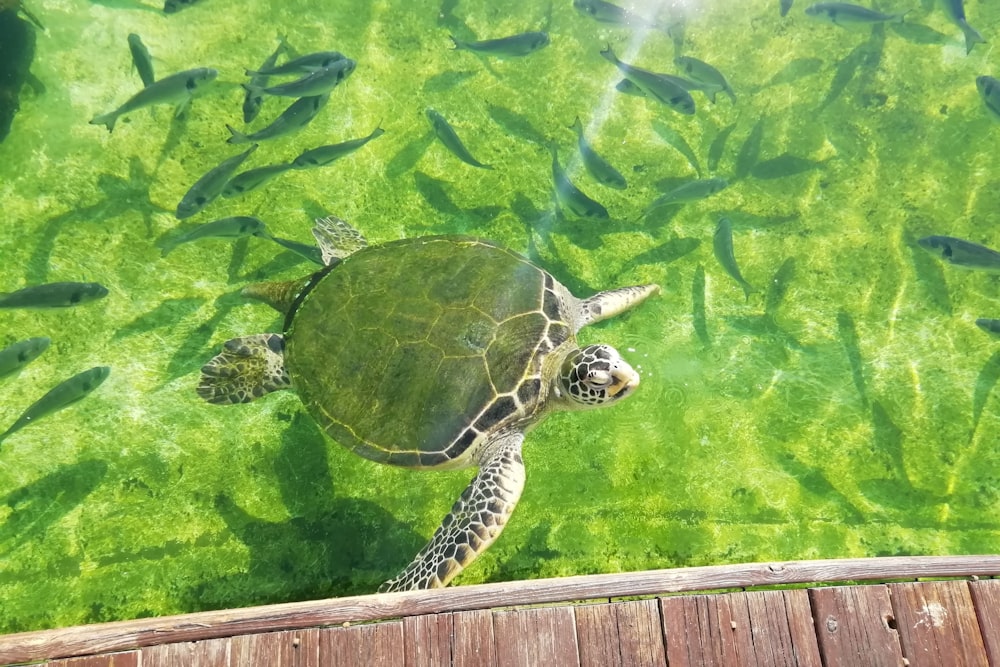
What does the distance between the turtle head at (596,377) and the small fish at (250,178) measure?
2058 mm

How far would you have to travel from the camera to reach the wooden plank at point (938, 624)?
7.15ft

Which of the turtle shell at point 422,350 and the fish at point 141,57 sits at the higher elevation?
the fish at point 141,57

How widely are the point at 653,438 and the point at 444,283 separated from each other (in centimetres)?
153

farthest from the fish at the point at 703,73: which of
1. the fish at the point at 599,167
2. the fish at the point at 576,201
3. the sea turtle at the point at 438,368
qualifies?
the sea turtle at the point at 438,368

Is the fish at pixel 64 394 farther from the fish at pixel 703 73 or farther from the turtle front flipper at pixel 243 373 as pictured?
the fish at pixel 703 73

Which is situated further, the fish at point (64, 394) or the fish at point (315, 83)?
the fish at point (315, 83)

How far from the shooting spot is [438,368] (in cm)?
259

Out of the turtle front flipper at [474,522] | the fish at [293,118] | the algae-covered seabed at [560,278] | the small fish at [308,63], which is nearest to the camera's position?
the turtle front flipper at [474,522]

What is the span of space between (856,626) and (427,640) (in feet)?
5.50

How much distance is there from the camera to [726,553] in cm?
303

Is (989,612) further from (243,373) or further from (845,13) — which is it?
(845,13)

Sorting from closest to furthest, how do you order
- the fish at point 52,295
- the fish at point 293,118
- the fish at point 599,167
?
the fish at point 52,295 < the fish at point 293,118 < the fish at point 599,167

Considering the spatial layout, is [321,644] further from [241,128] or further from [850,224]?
[850,224]

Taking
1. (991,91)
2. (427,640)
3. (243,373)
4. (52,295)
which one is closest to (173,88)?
(52,295)
